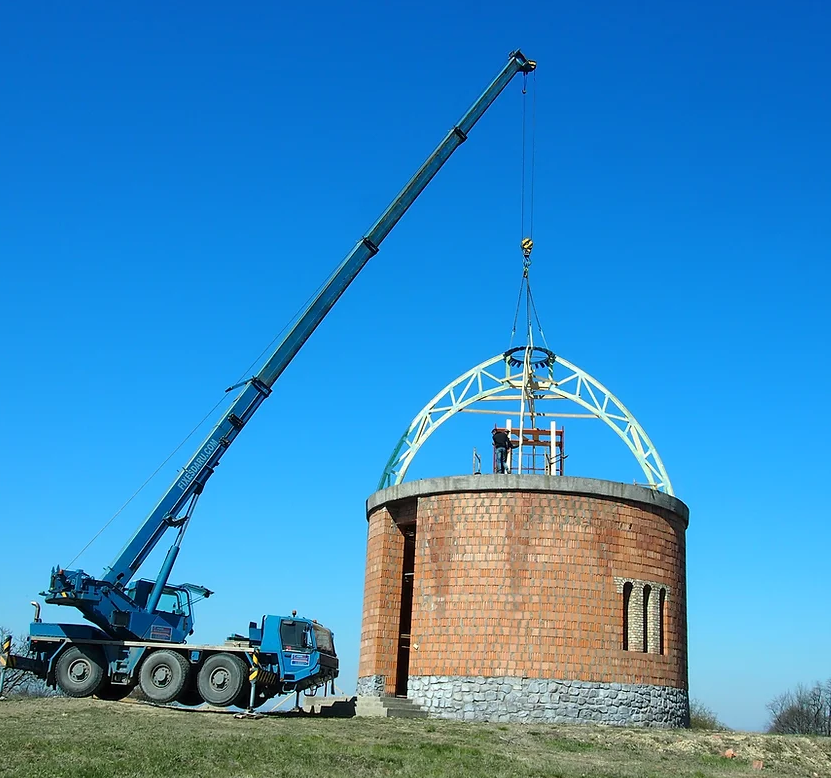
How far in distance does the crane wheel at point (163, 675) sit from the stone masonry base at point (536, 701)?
580cm

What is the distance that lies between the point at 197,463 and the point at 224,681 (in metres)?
5.99

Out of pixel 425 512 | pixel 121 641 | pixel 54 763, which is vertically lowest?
pixel 54 763

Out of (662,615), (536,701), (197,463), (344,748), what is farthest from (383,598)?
(344,748)

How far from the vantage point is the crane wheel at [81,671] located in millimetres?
26172

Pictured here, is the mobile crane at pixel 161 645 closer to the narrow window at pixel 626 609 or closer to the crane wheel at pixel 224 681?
the crane wheel at pixel 224 681

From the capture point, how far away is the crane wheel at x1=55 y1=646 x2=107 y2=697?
26.2m

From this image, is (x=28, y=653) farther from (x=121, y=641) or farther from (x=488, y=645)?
(x=488, y=645)

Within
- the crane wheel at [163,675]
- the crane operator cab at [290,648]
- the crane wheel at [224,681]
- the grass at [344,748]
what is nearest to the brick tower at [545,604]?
the grass at [344,748]

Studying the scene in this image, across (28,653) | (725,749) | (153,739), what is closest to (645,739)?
(725,749)

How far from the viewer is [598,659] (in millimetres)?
24875

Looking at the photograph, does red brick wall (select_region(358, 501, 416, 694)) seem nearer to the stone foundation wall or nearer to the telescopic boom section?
the stone foundation wall

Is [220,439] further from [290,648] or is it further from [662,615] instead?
[662,615]

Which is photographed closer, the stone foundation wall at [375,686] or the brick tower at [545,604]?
the brick tower at [545,604]

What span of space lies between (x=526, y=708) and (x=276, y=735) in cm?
709
